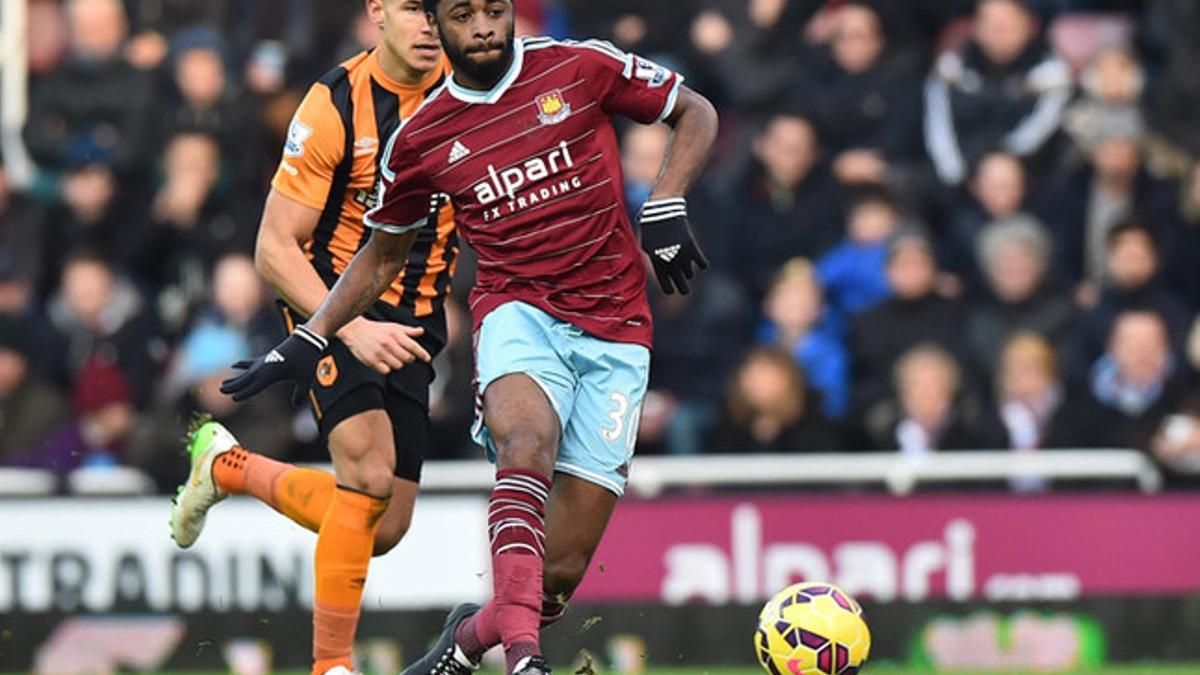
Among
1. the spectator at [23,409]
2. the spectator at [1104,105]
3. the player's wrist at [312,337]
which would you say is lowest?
the player's wrist at [312,337]

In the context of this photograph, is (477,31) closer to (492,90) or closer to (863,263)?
(492,90)

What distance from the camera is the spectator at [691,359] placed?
46.6ft

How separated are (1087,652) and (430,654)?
187 inches

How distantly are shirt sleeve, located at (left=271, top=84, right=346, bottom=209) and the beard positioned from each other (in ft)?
2.97

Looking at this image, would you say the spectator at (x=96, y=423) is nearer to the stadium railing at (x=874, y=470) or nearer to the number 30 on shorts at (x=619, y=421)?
the stadium railing at (x=874, y=470)

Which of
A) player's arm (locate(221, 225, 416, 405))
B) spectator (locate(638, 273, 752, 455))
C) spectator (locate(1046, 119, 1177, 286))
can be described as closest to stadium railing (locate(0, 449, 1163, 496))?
spectator (locate(638, 273, 752, 455))

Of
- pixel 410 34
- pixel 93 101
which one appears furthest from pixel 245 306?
pixel 410 34

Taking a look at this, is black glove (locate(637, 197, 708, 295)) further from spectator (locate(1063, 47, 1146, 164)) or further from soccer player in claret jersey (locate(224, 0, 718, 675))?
spectator (locate(1063, 47, 1146, 164))

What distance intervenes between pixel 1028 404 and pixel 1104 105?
2.18 m

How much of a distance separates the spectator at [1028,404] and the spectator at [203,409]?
11.9ft

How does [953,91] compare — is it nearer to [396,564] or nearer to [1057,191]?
[1057,191]

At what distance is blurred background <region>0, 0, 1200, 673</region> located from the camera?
13.4 m

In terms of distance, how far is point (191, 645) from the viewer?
43.9 feet

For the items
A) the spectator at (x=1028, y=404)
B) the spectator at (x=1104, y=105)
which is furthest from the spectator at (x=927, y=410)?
the spectator at (x=1104, y=105)
